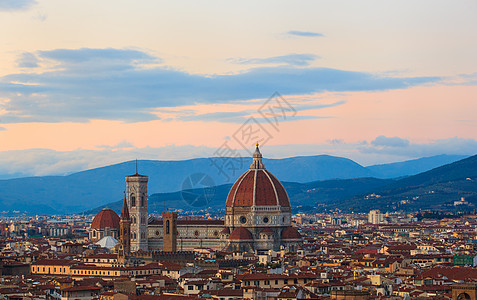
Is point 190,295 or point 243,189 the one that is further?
point 243,189

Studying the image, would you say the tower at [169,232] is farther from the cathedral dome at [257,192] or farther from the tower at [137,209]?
the cathedral dome at [257,192]

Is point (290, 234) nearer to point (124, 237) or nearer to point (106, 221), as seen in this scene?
point (124, 237)

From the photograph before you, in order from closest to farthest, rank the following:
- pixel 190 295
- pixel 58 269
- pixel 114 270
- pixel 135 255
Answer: pixel 190 295, pixel 114 270, pixel 58 269, pixel 135 255

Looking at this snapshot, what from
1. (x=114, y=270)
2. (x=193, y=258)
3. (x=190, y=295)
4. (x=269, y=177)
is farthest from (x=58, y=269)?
(x=269, y=177)

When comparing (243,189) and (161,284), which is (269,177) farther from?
(161,284)

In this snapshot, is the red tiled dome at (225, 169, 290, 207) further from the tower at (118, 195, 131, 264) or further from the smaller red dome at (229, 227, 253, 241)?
the tower at (118, 195, 131, 264)

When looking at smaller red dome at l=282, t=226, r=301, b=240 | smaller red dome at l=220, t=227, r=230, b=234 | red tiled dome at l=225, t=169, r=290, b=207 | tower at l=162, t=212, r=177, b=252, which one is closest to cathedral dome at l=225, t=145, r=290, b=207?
red tiled dome at l=225, t=169, r=290, b=207

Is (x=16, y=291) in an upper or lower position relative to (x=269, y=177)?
lower
